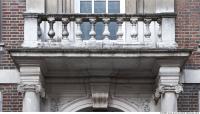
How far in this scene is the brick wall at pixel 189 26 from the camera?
68.3 ft

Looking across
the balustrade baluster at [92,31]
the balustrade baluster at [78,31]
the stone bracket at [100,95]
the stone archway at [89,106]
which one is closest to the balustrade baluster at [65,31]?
the balustrade baluster at [78,31]

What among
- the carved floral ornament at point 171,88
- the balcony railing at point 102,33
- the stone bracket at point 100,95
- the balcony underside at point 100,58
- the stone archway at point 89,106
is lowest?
the stone archway at point 89,106

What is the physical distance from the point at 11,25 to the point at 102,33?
216 centimetres

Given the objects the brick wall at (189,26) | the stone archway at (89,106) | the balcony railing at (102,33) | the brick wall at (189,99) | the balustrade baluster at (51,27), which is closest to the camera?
the balcony railing at (102,33)

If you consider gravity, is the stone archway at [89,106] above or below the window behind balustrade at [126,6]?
below

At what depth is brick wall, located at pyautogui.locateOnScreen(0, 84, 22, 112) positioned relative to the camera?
20.6 m

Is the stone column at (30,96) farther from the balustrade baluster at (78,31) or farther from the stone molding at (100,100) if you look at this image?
the stone molding at (100,100)

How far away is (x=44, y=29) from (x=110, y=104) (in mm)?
2255

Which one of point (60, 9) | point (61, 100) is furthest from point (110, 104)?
point (60, 9)

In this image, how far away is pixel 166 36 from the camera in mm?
19672

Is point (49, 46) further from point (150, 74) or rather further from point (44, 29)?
point (150, 74)

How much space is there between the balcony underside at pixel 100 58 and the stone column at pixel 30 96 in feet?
1.53

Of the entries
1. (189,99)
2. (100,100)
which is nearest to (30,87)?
(100,100)

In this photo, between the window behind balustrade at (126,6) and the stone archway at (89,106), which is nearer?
the stone archway at (89,106)
